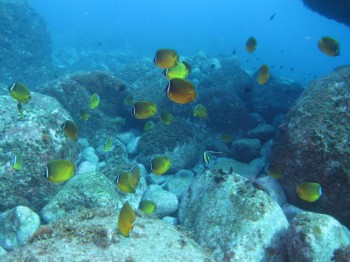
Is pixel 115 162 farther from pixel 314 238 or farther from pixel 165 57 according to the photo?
pixel 314 238

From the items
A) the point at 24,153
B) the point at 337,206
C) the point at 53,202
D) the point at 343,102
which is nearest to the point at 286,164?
the point at 337,206

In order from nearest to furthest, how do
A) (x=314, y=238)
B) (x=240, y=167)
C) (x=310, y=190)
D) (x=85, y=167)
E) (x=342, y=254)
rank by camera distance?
1. (x=342, y=254)
2. (x=314, y=238)
3. (x=310, y=190)
4. (x=240, y=167)
5. (x=85, y=167)

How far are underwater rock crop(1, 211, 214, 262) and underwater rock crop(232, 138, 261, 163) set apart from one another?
14.3 feet

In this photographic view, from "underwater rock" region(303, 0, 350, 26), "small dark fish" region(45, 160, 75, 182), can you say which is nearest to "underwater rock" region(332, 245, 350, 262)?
"small dark fish" region(45, 160, 75, 182)

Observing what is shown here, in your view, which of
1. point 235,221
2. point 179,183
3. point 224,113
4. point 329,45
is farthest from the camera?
point 224,113

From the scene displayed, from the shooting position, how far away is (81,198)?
6508 millimetres

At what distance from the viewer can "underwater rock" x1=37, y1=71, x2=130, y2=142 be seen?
36.0 ft

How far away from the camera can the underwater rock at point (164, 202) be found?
703 centimetres

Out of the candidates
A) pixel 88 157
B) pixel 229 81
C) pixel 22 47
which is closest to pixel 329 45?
pixel 88 157

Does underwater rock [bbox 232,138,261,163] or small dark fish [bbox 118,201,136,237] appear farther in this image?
underwater rock [bbox 232,138,261,163]

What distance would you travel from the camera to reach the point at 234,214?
5336 mm

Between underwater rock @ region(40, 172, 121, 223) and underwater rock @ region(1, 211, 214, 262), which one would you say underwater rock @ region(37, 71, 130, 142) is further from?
underwater rock @ region(1, 211, 214, 262)

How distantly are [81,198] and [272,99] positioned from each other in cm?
974

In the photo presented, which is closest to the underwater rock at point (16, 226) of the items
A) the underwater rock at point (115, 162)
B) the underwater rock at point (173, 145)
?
the underwater rock at point (115, 162)
